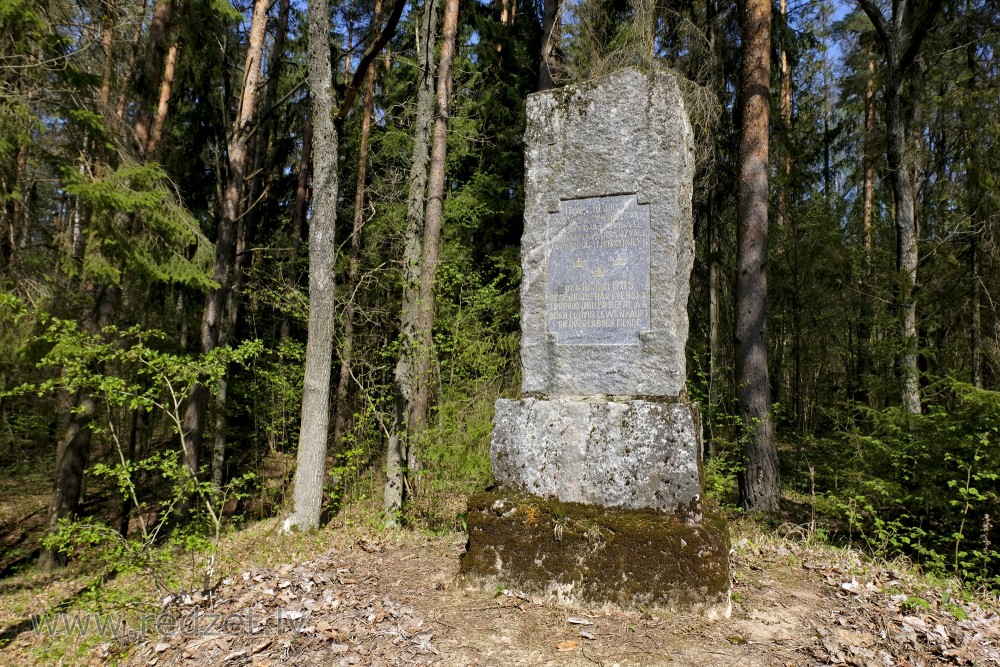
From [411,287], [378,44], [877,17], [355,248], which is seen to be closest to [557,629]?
[411,287]

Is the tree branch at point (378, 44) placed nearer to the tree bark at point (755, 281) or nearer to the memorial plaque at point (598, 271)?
the memorial plaque at point (598, 271)

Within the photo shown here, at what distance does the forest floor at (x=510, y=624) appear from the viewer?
308cm

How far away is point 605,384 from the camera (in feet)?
12.8

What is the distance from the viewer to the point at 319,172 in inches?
264

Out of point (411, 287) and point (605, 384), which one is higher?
point (411, 287)

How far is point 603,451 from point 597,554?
2.07 feet

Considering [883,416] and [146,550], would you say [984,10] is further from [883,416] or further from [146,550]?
[146,550]

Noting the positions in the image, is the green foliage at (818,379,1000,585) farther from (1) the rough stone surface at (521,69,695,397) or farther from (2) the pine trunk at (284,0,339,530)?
(2) the pine trunk at (284,0,339,530)

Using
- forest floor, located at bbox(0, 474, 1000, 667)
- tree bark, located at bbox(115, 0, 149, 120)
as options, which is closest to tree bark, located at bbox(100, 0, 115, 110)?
tree bark, located at bbox(115, 0, 149, 120)

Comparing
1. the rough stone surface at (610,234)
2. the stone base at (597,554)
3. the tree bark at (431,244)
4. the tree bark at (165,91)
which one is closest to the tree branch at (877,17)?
the tree bark at (431,244)

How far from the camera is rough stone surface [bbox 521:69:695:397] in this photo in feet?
12.6

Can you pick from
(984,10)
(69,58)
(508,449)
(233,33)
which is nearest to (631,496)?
(508,449)

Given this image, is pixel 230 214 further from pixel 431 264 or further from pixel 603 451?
pixel 603 451

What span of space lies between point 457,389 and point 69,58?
6193 millimetres
